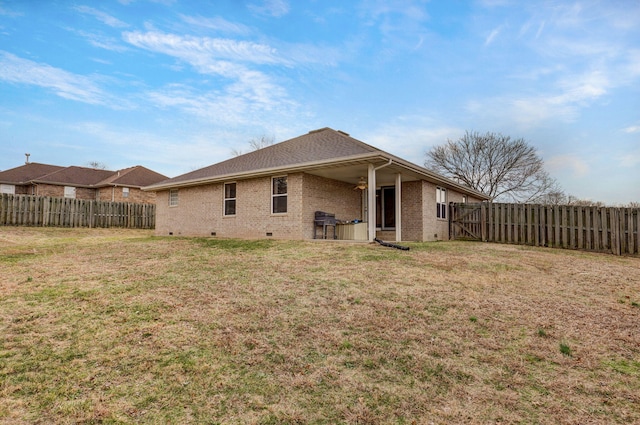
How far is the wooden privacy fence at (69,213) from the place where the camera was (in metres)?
18.9

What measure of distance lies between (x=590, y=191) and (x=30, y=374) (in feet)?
111

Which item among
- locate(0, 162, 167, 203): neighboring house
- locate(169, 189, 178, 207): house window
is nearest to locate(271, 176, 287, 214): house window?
locate(169, 189, 178, 207): house window

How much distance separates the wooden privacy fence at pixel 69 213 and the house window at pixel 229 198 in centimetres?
1192

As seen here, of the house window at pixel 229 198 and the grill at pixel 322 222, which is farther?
the house window at pixel 229 198

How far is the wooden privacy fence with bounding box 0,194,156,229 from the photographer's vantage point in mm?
18891

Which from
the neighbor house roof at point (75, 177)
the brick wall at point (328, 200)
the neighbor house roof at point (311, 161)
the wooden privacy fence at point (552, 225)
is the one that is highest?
the neighbor house roof at point (75, 177)

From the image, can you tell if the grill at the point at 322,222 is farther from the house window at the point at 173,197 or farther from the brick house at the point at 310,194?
the house window at the point at 173,197

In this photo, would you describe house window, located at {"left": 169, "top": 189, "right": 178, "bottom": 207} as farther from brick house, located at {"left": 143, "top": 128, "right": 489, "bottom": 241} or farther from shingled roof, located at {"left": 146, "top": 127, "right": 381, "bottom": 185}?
shingled roof, located at {"left": 146, "top": 127, "right": 381, "bottom": 185}

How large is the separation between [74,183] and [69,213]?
10364mm

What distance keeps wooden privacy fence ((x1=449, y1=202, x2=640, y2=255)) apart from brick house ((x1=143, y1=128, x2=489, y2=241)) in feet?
3.75

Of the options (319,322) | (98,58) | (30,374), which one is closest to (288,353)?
(319,322)

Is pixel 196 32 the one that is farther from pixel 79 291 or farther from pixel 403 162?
pixel 79 291

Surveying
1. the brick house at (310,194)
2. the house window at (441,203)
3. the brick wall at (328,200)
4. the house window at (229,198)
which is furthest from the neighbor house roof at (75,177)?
the house window at (441,203)

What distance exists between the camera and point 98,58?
38.8 ft
